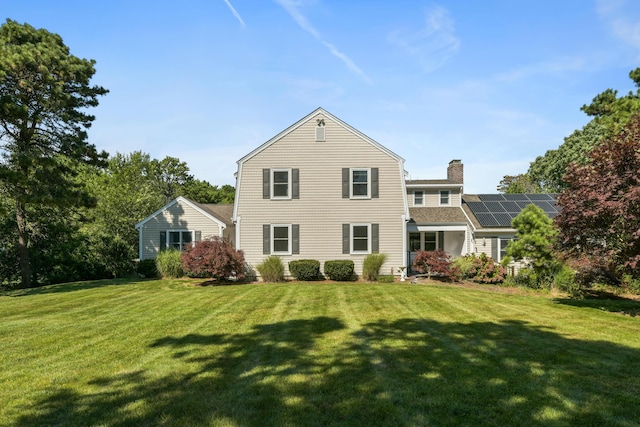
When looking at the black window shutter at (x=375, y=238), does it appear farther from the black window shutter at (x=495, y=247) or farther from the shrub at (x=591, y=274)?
the shrub at (x=591, y=274)

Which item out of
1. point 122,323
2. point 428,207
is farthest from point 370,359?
point 428,207

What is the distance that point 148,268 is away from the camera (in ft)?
66.8

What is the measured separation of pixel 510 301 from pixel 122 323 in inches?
436

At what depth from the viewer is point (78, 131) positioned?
693 inches

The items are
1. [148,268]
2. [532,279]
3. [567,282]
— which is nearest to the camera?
[567,282]

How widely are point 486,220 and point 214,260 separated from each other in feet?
50.5

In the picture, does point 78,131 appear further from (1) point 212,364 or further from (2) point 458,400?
(2) point 458,400

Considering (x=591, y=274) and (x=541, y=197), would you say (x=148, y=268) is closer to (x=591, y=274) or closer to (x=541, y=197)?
(x=591, y=274)

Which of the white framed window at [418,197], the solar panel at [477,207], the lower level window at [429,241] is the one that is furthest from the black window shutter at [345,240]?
the solar panel at [477,207]

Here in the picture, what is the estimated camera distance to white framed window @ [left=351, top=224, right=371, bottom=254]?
60.7 feet

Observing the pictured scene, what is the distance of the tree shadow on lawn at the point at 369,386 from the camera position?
373cm

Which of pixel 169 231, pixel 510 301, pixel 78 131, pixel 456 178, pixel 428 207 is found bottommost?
pixel 510 301

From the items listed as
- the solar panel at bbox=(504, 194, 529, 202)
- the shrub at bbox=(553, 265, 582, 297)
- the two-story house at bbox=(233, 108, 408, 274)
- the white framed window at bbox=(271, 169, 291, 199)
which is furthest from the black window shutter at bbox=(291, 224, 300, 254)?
the solar panel at bbox=(504, 194, 529, 202)

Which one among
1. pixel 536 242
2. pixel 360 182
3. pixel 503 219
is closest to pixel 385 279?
pixel 360 182
